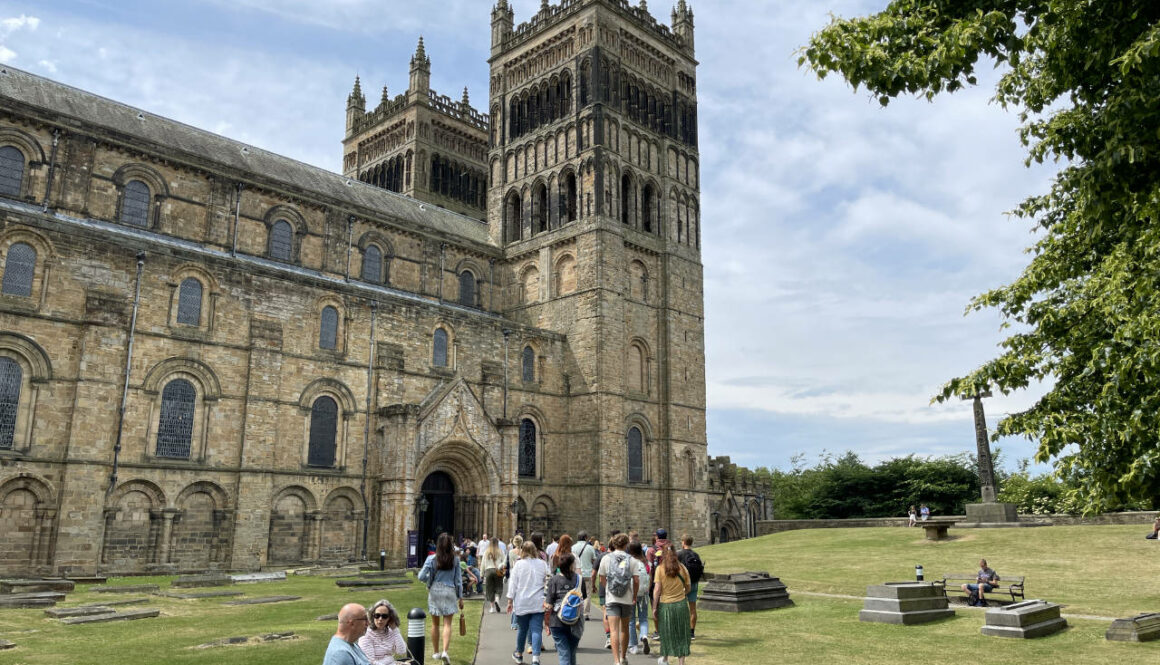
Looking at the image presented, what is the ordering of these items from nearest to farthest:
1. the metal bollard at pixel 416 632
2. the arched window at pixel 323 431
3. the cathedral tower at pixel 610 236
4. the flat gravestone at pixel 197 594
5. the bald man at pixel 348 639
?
the bald man at pixel 348 639, the metal bollard at pixel 416 632, the flat gravestone at pixel 197 594, the arched window at pixel 323 431, the cathedral tower at pixel 610 236

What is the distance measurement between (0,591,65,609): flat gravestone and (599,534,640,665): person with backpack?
13.2 metres

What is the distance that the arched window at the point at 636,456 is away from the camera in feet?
144

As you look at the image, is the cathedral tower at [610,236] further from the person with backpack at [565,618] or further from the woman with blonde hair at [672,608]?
the person with backpack at [565,618]

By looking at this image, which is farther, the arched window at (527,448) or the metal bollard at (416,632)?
the arched window at (527,448)

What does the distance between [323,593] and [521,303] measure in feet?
89.4

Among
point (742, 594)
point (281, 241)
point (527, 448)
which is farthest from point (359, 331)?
point (742, 594)

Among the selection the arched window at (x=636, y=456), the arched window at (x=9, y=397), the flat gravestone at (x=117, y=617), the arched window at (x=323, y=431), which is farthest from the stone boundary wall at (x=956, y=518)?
the arched window at (x=9, y=397)

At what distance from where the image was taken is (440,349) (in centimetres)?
3806

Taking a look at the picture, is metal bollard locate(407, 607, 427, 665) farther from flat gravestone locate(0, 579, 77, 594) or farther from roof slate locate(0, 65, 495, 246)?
roof slate locate(0, 65, 495, 246)

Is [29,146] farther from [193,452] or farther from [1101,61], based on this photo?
[1101,61]

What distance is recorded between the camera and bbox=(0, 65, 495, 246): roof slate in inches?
1329

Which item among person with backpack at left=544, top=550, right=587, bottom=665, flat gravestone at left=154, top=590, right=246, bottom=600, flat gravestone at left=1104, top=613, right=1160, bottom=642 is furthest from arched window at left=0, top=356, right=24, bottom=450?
flat gravestone at left=1104, top=613, right=1160, bottom=642

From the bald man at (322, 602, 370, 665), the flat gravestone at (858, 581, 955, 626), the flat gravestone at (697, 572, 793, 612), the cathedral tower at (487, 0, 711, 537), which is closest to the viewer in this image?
the bald man at (322, 602, 370, 665)

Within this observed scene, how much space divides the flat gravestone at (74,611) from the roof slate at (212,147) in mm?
22907
